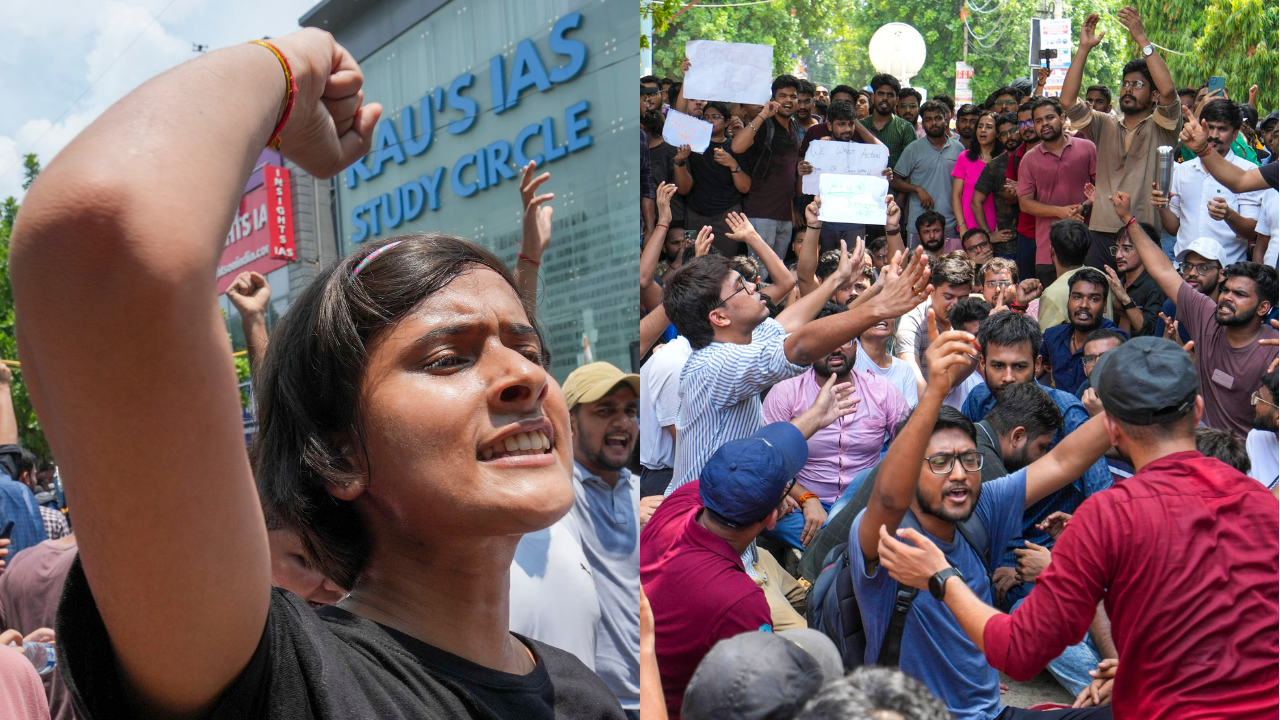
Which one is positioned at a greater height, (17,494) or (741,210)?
(741,210)

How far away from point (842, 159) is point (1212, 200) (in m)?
2.57

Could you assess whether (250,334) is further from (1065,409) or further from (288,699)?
(1065,409)

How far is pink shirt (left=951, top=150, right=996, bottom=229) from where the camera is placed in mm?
8711

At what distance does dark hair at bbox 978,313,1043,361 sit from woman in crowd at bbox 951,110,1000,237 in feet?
11.7

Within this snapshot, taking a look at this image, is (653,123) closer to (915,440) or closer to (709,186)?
(709,186)

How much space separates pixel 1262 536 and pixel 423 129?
2.21 meters

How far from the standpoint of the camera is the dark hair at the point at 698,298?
432 cm

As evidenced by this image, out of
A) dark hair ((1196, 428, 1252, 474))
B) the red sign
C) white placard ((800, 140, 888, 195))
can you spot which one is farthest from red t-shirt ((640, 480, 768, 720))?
white placard ((800, 140, 888, 195))

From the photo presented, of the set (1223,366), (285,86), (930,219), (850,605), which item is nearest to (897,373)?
(1223,366)

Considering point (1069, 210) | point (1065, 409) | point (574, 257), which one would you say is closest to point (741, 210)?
point (1069, 210)

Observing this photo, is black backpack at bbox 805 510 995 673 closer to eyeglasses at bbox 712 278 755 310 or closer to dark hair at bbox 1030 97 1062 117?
eyeglasses at bbox 712 278 755 310

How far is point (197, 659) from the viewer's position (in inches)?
25.7

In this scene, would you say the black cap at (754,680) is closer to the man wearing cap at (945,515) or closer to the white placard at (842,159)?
the man wearing cap at (945,515)

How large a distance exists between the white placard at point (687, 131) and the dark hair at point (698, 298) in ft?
10.9
